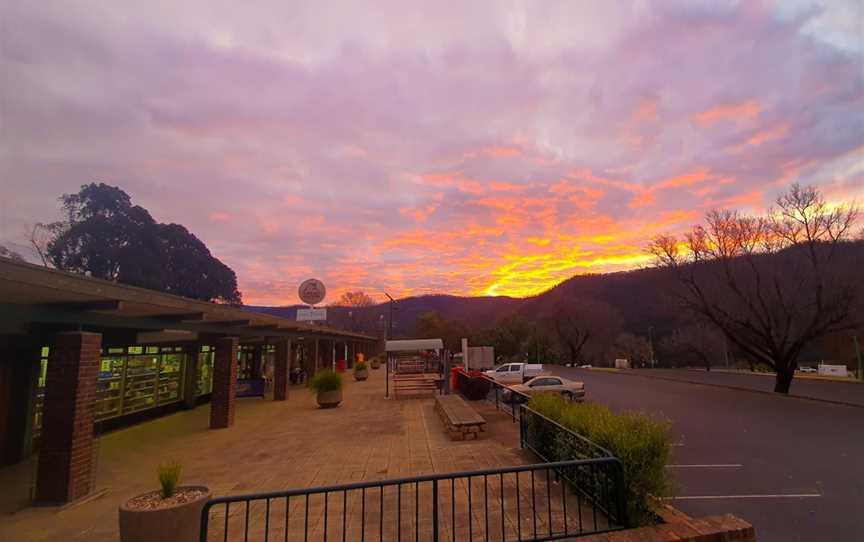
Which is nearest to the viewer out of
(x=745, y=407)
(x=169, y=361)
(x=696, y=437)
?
(x=696, y=437)

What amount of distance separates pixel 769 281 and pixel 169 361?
32239mm

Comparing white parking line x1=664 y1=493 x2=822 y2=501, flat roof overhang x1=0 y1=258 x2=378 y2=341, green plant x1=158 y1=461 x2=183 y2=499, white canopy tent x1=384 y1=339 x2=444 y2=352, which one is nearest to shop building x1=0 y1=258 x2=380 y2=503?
flat roof overhang x1=0 y1=258 x2=378 y2=341

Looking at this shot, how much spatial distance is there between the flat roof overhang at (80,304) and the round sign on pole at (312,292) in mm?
19005

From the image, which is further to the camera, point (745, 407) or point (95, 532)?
point (745, 407)

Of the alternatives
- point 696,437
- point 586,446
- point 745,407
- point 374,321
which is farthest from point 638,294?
point 586,446

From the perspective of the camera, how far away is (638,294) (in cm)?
11431

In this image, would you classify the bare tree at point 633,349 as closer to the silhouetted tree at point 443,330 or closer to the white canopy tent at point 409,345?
the silhouetted tree at point 443,330

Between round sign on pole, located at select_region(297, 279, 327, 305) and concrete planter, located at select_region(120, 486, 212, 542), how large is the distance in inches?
1055

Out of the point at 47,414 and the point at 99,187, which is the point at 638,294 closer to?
the point at 99,187

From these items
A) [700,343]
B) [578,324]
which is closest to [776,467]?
[700,343]

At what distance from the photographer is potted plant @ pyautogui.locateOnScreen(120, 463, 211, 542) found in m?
5.11

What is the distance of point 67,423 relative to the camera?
7.79 m

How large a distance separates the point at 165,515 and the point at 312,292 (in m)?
27.4

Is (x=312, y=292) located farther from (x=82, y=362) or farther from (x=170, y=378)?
(x=82, y=362)
